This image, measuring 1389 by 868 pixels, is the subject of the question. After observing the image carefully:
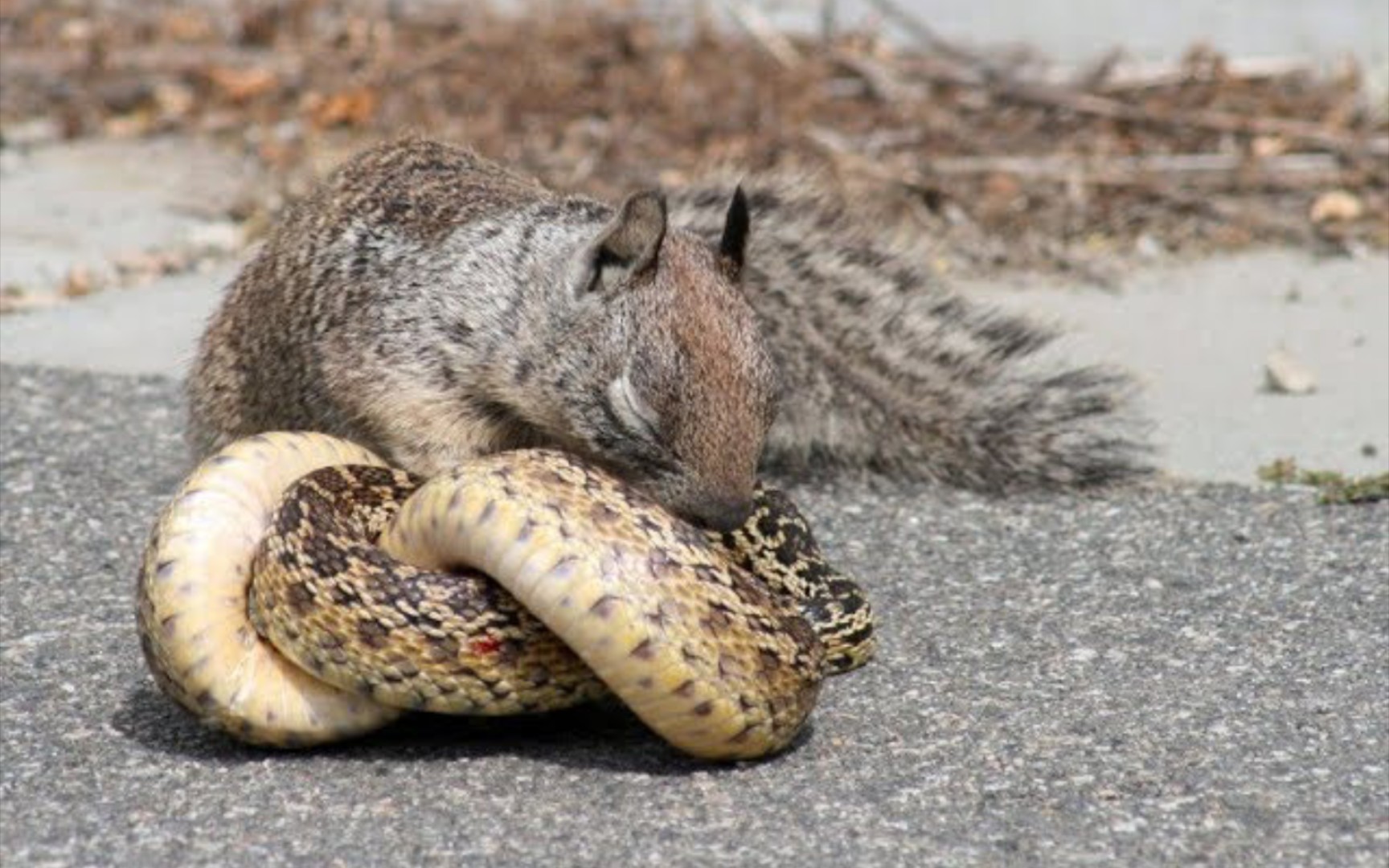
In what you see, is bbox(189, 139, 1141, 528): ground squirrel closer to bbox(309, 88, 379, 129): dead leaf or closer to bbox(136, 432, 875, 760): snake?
bbox(136, 432, 875, 760): snake

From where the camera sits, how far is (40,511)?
245 inches

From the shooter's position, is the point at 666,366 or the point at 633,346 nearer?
the point at 666,366

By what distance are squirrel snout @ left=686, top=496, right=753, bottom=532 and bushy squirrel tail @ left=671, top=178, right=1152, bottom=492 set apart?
1857mm

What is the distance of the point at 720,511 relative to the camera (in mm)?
4551

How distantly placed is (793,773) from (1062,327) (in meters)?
2.59

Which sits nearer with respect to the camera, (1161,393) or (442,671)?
(442,671)

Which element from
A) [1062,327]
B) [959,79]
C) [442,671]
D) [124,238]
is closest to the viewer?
[442,671]

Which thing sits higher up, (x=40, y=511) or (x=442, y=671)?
(x=442, y=671)

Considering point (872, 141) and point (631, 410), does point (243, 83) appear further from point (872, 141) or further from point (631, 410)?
point (631, 410)

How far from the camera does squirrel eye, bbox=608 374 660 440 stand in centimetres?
467

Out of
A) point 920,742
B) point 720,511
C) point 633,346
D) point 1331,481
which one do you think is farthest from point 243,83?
point 920,742

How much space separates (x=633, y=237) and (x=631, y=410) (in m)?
0.38

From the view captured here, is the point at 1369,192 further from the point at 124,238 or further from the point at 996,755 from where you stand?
the point at 996,755

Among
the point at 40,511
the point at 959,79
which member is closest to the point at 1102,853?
the point at 40,511
